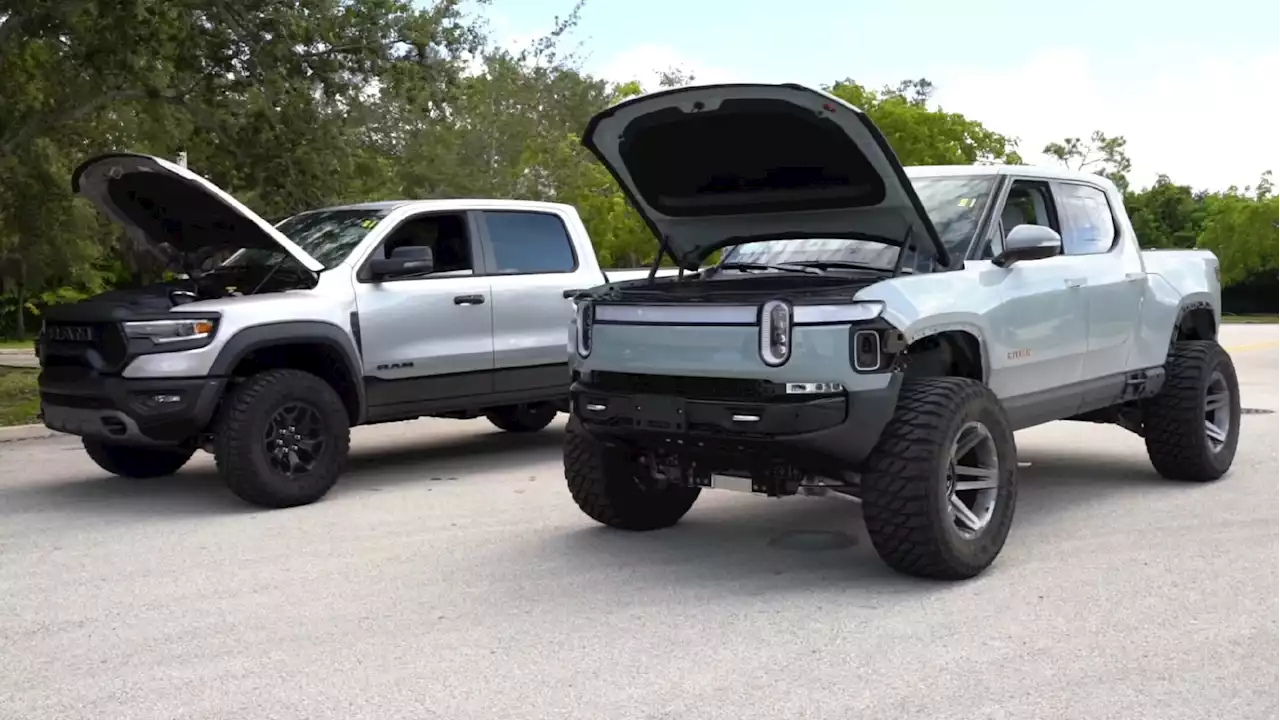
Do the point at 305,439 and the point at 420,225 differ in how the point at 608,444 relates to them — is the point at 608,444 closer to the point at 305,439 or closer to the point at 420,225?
the point at 305,439

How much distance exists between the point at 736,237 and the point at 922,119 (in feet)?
131

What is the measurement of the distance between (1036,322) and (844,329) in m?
1.61

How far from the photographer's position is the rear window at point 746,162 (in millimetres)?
5688

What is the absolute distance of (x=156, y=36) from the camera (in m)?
13.7

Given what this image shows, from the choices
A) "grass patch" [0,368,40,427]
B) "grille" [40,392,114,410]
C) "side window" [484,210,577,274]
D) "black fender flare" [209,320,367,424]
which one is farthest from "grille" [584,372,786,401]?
"grass patch" [0,368,40,427]

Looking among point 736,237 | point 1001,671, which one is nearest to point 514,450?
point 736,237

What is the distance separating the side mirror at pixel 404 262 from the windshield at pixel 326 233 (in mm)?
279

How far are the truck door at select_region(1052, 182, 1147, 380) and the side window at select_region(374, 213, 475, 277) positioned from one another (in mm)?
4093

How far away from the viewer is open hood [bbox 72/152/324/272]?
24.5 feet

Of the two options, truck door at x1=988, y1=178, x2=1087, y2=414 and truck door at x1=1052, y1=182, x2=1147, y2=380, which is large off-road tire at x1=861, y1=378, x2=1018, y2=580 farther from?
truck door at x1=1052, y1=182, x2=1147, y2=380

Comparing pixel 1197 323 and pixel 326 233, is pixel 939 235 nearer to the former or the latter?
pixel 1197 323

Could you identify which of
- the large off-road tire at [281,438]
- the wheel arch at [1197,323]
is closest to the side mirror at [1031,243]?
the wheel arch at [1197,323]

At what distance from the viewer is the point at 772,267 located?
6598mm

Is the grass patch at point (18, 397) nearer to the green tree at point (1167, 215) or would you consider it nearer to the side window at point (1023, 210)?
the side window at point (1023, 210)
